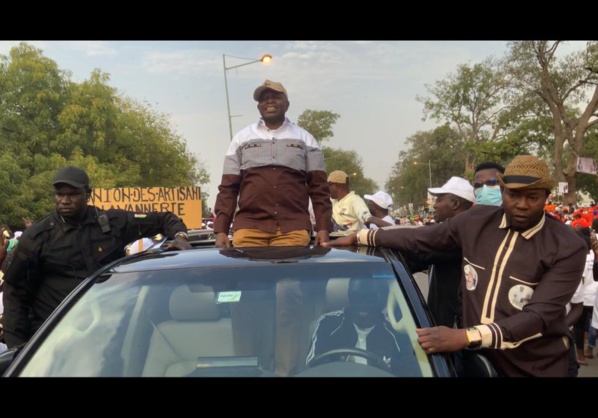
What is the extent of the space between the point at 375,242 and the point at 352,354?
77cm

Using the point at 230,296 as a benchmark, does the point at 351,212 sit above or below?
below

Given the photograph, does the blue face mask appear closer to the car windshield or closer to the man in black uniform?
the car windshield

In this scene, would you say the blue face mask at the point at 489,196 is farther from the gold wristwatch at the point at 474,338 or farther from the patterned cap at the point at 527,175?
the gold wristwatch at the point at 474,338

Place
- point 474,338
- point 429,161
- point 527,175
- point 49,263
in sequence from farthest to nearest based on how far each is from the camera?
point 429,161 < point 49,263 < point 527,175 < point 474,338

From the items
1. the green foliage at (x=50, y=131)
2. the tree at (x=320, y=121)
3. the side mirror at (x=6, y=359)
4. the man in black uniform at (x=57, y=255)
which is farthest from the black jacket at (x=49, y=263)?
the tree at (x=320, y=121)

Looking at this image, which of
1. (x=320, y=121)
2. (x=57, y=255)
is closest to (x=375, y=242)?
(x=57, y=255)

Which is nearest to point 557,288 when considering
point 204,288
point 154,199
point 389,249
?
point 389,249

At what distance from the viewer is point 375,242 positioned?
3.23 m

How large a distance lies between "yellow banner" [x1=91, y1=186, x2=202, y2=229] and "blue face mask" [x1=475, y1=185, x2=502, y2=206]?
18.8 ft

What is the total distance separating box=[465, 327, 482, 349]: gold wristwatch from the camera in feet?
8.10

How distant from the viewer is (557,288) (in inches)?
106

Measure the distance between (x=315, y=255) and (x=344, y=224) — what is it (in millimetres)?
3898

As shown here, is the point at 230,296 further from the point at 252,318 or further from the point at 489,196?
the point at 489,196

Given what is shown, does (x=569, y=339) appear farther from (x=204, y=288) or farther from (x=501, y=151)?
(x=501, y=151)
